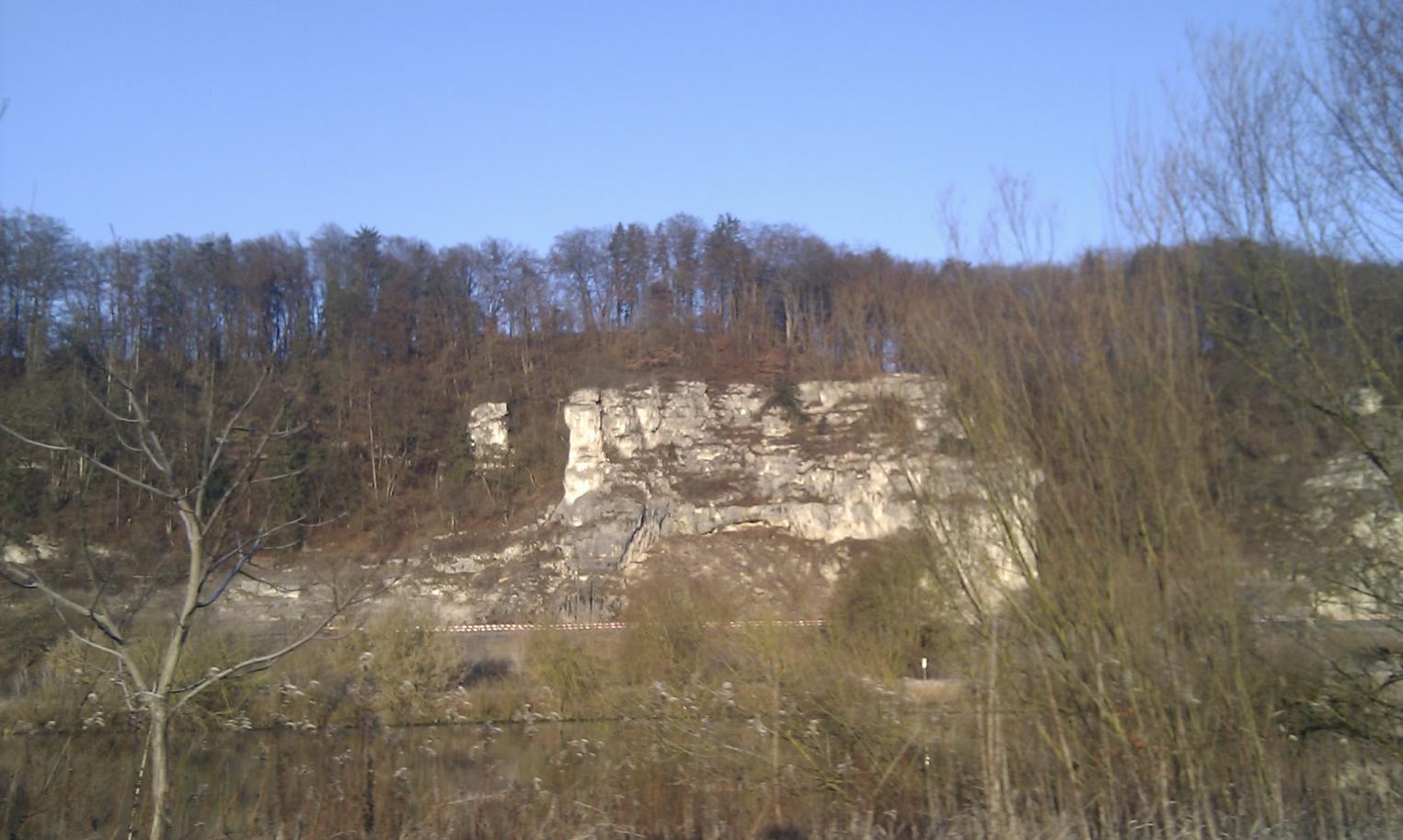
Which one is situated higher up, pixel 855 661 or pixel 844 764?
pixel 855 661

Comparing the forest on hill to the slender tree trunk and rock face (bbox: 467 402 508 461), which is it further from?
rock face (bbox: 467 402 508 461)

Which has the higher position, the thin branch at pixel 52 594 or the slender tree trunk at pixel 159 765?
the thin branch at pixel 52 594

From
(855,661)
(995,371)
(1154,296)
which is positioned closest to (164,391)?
(855,661)

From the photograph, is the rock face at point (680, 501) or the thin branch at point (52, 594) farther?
the rock face at point (680, 501)

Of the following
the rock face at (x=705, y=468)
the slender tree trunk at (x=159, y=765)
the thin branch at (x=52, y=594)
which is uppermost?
the rock face at (x=705, y=468)

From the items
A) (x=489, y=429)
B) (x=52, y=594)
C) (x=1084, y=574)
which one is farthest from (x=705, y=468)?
(x=52, y=594)

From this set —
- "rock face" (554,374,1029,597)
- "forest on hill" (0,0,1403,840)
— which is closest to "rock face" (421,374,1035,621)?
"rock face" (554,374,1029,597)

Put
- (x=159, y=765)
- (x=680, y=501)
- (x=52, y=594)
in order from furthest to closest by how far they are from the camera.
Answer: (x=680, y=501)
(x=159, y=765)
(x=52, y=594)

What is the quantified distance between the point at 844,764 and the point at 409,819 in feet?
13.2

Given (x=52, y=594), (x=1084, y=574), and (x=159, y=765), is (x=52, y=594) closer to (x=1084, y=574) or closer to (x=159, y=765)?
(x=159, y=765)

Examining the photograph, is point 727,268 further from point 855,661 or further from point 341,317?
point 855,661

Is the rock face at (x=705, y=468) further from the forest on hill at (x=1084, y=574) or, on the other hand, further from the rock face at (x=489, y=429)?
the forest on hill at (x=1084, y=574)

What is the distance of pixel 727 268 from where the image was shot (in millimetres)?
58031

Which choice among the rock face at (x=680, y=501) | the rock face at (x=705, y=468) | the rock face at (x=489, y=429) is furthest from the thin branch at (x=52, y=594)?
the rock face at (x=489, y=429)
